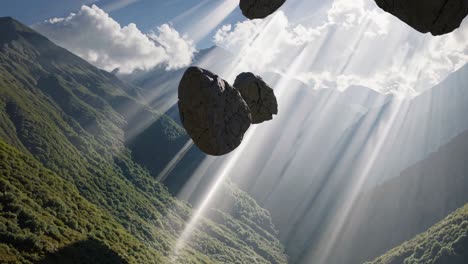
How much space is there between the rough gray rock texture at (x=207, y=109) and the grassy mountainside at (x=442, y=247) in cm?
17034

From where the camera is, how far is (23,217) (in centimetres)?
6347

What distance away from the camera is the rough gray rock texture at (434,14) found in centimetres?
1542

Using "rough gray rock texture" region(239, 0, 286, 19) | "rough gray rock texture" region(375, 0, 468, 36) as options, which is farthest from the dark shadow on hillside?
"rough gray rock texture" region(375, 0, 468, 36)

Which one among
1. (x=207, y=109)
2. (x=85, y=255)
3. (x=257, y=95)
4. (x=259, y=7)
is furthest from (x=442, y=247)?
(x=207, y=109)

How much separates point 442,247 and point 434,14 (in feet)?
570

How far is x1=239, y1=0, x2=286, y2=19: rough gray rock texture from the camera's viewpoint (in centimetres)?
2198

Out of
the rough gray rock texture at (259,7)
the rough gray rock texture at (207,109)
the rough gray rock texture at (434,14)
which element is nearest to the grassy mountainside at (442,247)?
the rough gray rock texture at (434,14)

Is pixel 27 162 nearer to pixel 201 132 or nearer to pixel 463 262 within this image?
pixel 201 132

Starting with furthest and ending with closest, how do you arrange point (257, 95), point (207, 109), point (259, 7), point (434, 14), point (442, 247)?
point (442, 247), point (257, 95), point (259, 7), point (207, 109), point (434, 14)

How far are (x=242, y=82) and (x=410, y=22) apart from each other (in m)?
11.0

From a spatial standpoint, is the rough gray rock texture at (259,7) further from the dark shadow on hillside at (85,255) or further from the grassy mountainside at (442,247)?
the grassy mountainside at (442,247)

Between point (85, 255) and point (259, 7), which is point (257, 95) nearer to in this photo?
point (259, 7)

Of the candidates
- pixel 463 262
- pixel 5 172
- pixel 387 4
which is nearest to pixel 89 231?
pixel 5 172

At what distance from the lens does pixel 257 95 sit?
23.2m
